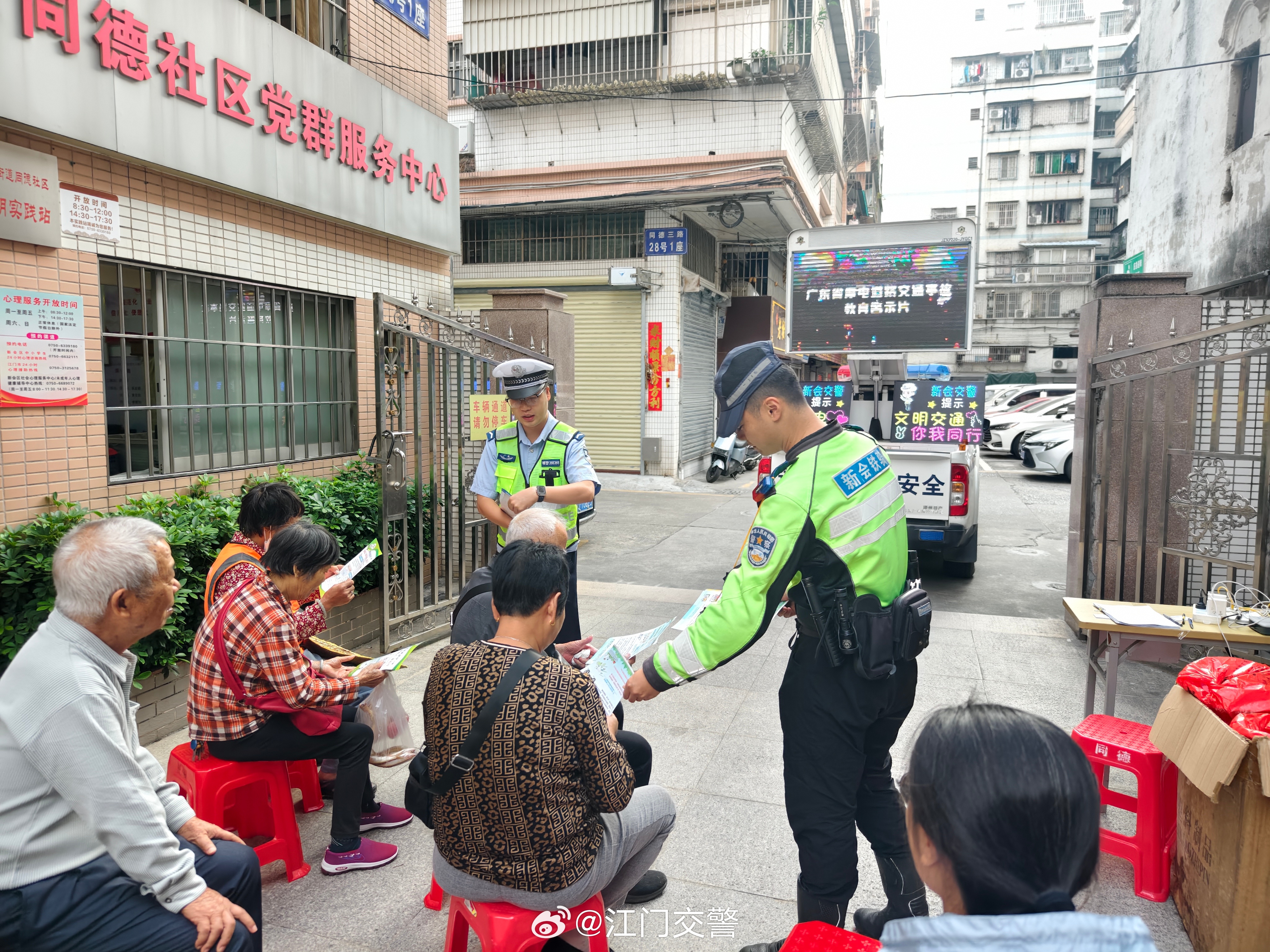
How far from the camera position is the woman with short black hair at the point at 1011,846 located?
1047mm

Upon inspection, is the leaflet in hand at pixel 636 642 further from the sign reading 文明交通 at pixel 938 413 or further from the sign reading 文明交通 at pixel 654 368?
the sign reading 文明交通 at pixel 654 368

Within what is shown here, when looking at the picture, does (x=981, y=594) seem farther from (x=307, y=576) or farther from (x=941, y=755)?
(x=941, y=755)

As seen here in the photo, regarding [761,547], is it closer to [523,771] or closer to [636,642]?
[636,642]

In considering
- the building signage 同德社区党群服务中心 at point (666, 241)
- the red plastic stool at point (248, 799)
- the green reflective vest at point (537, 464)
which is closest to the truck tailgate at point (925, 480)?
the green reflective vest at point (537, 464)

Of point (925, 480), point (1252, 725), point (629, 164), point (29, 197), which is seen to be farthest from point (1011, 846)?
point (629, 164)

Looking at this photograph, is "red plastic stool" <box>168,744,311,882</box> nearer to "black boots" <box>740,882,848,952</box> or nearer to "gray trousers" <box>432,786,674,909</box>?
"gray trousers" <box>432,786,674,909</box>

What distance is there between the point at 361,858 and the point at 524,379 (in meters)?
2.26

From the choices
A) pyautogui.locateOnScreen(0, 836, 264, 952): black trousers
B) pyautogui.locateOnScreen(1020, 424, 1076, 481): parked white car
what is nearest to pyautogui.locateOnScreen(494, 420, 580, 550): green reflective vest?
pyautogui.locateOnScreen(0, 836, 264, 952): black trousers

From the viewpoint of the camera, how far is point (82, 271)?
4.39 meters

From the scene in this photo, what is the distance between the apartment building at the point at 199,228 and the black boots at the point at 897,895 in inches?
172

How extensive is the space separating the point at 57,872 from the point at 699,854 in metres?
2.05

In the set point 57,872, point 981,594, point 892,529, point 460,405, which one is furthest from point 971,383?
point 57,872

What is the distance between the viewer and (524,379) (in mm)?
4082

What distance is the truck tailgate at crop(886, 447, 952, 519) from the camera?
6.93 metres
